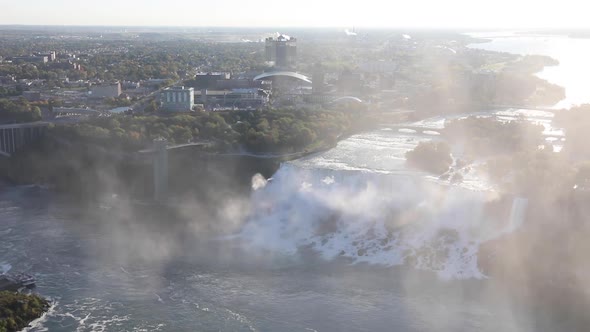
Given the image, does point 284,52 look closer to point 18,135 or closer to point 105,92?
point 105,92

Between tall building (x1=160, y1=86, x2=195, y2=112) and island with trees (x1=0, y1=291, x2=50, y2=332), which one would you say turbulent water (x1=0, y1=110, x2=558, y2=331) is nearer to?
island with trees (x1=0, y1=291, x2=50, y2=332)

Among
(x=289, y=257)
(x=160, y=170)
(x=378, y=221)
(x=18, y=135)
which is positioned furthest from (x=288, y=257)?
(x=18, y=135)

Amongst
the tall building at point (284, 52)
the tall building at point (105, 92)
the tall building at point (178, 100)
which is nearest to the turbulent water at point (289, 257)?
the tall building at point (178, 100)

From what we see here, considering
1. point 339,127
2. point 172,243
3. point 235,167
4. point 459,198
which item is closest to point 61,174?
point 235,167

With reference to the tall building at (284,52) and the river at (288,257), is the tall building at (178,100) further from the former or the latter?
the tall building at (284,52)

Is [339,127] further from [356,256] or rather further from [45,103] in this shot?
[45,103]

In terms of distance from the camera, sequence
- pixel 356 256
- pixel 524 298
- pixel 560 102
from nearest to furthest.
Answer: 1. pixel 524 298
2. pixel 356 256
3. pixel 560 102
